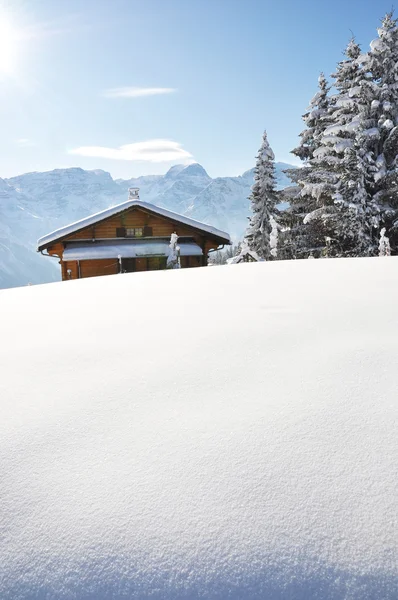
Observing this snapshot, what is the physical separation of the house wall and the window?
6.1 inches

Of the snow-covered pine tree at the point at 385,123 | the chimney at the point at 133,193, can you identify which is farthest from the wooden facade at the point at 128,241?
the snow-covered pine tree at the point at 385,123

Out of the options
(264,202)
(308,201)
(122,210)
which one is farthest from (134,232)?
(308,201)

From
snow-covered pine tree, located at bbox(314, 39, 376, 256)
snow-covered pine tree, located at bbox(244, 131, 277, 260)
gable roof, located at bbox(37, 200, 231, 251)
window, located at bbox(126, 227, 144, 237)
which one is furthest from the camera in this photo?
snow-covered pine tree, located at bbox(244, 131, 277, 260)

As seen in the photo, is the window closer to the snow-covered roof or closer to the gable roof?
the snow-covered roof

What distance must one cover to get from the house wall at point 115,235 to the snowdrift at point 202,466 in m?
16.3

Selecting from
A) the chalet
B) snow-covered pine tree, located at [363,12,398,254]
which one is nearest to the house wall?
the chalet

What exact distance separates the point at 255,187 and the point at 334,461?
23.5 meters

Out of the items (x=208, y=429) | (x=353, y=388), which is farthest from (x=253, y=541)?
(x=353, y=388)

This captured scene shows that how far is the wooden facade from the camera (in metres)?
17.7

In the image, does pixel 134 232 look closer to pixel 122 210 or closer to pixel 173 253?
pixel 122 210

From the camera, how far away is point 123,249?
17984mm

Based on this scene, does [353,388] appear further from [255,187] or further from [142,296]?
[255,187]

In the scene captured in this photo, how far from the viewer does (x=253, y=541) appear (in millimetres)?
930

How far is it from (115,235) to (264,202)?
969 centimetres
